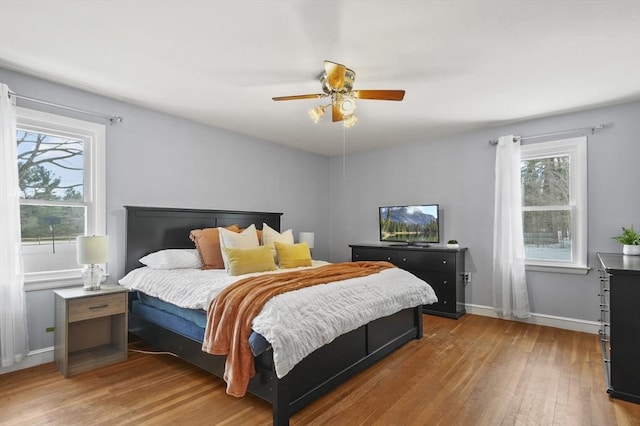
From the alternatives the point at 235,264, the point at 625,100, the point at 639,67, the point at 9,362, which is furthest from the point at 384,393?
the point at 625,100

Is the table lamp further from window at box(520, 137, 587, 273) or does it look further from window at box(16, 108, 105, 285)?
window at box(520, 137, 587, 273)

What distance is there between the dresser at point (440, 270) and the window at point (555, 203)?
0.88 metres

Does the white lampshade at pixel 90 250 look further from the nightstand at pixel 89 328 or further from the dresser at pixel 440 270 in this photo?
the dresser at pixel 440 270

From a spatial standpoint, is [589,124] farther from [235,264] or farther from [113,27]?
[113,27]

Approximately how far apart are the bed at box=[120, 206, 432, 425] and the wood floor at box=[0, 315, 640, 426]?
0.12 meters

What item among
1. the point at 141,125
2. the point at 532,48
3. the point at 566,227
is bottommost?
the point at 566,227

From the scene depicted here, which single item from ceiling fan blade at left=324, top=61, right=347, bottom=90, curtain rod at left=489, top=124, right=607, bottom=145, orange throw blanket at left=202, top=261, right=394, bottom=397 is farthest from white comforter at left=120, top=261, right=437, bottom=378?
curtain rod at left=489, top=124, right=607, bottom=145

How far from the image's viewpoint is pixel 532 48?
2.48 meters

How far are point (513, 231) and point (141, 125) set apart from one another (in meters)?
4.56

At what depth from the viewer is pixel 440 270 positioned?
4.47 m

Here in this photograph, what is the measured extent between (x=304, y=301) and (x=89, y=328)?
2.29 m

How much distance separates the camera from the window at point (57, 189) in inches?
118

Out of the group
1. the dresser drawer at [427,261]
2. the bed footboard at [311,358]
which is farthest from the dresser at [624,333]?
the dresser drawer at [427,261]

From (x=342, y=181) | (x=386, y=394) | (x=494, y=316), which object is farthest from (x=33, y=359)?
(x=494, y=316)
